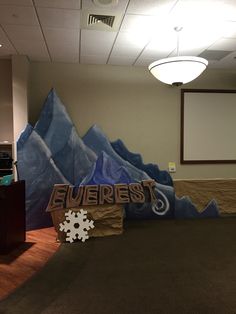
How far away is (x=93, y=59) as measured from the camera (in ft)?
16.2

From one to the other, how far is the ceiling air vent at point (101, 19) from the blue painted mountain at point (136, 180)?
2047 mm

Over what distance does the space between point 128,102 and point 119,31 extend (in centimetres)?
172

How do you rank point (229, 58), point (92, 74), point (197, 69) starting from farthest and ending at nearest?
point (92, 74) → point (229, 58) → point (197, 69)

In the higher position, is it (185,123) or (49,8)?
(49,8)

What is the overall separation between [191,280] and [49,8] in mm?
3163

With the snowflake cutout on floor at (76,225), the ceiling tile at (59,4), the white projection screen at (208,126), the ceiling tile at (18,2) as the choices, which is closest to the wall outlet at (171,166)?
the white projection screen at (208,126)

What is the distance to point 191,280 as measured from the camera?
2826mm

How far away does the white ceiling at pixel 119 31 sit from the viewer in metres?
3.11

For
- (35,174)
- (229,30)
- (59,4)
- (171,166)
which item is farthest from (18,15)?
(171,166)

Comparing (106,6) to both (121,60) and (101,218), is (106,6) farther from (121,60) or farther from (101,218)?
(101,218)

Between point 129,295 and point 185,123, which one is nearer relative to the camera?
point 129,295

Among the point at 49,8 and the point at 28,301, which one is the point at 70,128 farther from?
the point at 28,301

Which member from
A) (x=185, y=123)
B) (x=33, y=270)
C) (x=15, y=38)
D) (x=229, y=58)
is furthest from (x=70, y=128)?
(x=229, y=58)

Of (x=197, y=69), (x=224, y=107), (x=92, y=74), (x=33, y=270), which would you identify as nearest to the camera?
(x=33, y=270)
